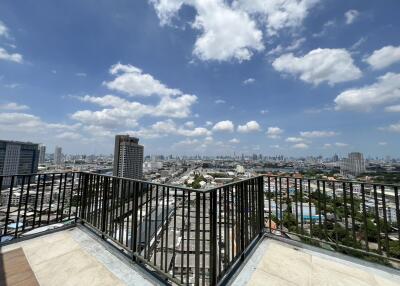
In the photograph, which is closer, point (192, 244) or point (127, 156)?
point (192, 244)

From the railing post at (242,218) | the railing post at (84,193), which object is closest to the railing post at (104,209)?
the railing post at (84,193)

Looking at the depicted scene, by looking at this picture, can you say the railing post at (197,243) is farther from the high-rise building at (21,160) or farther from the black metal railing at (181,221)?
the high-rise building at (21,160)

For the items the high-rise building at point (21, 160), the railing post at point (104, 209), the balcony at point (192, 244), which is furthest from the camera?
the high-rise building at point (21, 160)

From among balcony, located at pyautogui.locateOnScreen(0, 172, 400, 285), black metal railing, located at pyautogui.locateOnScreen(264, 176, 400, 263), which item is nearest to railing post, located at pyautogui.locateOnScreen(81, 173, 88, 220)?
balcony, located at pyautogui.locateOnScreen(0, 172, 400, 285)

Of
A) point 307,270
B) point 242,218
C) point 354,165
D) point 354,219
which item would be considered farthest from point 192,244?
point 354,165

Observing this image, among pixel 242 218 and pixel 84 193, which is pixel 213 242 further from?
pixel 84 193

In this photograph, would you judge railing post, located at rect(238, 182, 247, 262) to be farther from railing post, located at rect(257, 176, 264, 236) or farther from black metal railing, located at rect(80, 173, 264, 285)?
railing post, located at rect(257, 176, 264, 236)

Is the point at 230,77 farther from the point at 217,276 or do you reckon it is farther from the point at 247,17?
the point at 217,276
